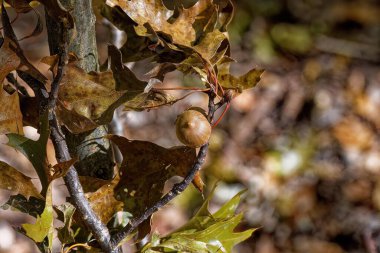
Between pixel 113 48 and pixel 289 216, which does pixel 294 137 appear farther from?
pixel 113 48

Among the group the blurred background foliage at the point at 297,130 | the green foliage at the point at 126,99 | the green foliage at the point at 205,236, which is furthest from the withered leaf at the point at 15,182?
the blurred background foliage at the point at 297,130

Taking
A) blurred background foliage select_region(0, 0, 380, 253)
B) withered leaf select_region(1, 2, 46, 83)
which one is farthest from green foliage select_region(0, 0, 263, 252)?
blurred background foliage select_region(0, 0, 380, 253)

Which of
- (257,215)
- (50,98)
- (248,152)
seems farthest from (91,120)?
(248,152)

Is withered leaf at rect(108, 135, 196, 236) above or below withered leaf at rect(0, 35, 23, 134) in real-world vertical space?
below

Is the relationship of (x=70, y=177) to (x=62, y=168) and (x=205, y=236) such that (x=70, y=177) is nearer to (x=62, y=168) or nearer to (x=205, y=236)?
(x=62, y=168)

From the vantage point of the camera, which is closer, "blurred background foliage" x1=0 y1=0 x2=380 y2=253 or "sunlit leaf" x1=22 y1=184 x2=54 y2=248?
"sunlit leaf" x1=22 y1=184 x2=54 y2=248

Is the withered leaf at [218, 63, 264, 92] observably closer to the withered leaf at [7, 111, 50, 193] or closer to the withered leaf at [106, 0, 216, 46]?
the withered leaf at [106, 0, 216, 46]

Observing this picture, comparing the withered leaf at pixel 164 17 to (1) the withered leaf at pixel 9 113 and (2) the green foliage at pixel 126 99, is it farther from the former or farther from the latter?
(1) the withered leaf at pixel 9 113

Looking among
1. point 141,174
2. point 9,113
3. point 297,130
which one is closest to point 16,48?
point 9,113
